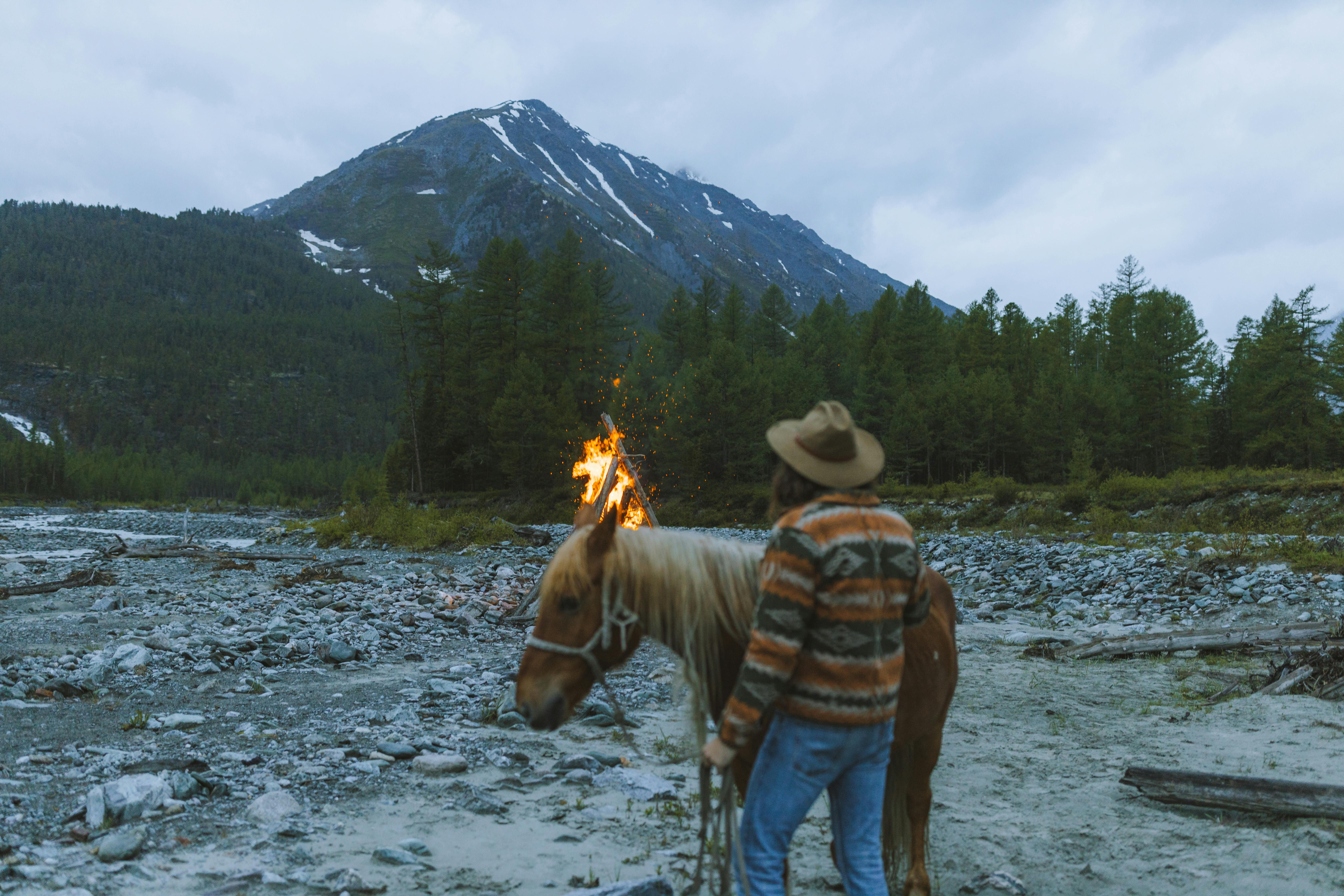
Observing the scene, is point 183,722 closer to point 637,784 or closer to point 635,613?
point 637,784

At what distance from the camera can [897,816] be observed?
3.76 m

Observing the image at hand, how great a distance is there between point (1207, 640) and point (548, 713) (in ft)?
31.6

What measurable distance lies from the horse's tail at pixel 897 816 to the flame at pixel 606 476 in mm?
5854

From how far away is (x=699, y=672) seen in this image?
2848 mm

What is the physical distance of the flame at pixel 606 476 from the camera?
9820 millimetres

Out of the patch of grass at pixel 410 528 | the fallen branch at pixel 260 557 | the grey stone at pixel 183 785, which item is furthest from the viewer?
the patch of grass at pixel 410 528

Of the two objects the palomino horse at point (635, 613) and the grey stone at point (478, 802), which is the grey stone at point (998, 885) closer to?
the palomino horse at point (635, 613)

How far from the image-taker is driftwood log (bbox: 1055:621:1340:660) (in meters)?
8.41

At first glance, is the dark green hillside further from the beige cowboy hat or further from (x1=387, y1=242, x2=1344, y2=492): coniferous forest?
the beige cowboy hat

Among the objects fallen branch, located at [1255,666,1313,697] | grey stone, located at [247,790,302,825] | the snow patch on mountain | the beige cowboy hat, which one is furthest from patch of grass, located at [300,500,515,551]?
the snow patch on mountain

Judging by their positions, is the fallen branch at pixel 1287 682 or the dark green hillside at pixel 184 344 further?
the dark green hillside at pixel 184 344

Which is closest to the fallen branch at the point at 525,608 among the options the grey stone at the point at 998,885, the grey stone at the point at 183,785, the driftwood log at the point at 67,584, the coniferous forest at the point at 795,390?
Result: the grey stone at the point at 183,785

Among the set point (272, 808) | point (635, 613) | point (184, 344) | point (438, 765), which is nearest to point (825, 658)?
point (635, 613)

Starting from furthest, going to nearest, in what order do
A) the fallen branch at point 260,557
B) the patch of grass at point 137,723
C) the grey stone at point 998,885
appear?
the fallen branch at point 260,557 → the patch of grass at point 137,723 → the grey stone at point 998,885
